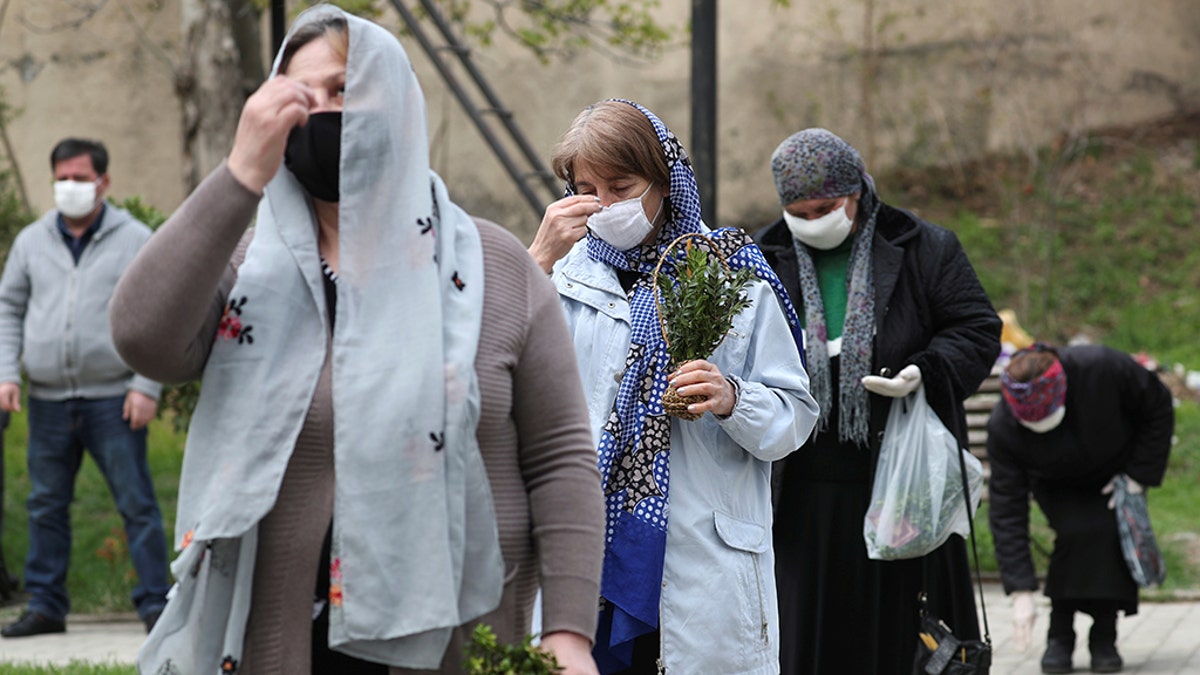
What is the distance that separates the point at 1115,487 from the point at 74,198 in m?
4.93

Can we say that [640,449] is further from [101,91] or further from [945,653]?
[101,91]

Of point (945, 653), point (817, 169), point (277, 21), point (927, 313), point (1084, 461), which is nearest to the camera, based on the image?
point (945, 653)

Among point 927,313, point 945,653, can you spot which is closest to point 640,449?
point 945,653

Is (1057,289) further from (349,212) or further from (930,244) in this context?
(349,212)

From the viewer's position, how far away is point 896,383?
16.5ft

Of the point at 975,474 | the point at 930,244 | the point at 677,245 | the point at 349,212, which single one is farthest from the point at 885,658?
the point at 349,212

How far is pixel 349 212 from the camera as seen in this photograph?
246 centimetres

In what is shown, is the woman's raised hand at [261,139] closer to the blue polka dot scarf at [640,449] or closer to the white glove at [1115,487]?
the blue polka dot scarf at [640,449]

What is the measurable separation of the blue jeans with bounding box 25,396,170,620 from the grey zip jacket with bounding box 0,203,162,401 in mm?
96

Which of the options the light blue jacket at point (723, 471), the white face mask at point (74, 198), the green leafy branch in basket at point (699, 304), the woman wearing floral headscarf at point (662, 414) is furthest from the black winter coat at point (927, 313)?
the white face mask at point (74, 198)

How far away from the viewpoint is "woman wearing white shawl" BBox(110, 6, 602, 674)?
2.39 m

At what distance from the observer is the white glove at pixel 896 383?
5.01m

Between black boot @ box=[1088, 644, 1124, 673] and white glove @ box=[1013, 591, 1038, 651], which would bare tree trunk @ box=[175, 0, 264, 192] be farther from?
black boot @ box=[1088, 644, 1124, 673]

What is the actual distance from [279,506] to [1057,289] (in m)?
13.2
